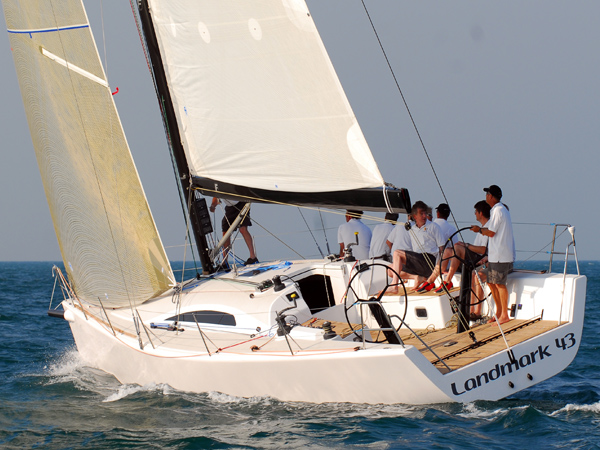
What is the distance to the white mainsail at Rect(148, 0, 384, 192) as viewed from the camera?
275 inches

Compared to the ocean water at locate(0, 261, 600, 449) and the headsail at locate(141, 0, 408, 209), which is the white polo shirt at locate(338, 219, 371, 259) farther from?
the ocean water at locate(0, 261, 600, 449)

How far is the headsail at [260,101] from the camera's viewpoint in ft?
22.9

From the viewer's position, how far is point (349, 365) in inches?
227

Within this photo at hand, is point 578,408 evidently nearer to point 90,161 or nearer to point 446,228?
point 446,228

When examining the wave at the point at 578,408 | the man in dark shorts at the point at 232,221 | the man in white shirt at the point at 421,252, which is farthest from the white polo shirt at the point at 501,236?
the man in dark shorts at the point at 232,221

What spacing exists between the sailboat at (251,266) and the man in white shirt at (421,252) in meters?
0.31

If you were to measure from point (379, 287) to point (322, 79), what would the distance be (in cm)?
258

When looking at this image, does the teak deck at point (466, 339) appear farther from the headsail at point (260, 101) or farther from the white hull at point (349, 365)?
the headsail at point (260, 101)

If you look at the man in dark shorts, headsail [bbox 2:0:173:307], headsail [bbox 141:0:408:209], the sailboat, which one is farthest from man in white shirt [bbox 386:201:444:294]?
headsail [bbox 2:0:173:307]

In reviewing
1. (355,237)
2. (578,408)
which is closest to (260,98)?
(355,237)

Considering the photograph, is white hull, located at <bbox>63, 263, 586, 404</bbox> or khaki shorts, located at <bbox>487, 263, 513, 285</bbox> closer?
white hull, located at <bbox>63, 263, 586, 404</bbox>

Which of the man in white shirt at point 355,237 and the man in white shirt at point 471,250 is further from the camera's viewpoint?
the man in white shirt at point 355,237

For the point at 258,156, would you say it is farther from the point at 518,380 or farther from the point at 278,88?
the point at 518,380

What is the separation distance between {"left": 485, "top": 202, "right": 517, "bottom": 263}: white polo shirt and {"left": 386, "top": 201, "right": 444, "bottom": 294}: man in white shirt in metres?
0.96
